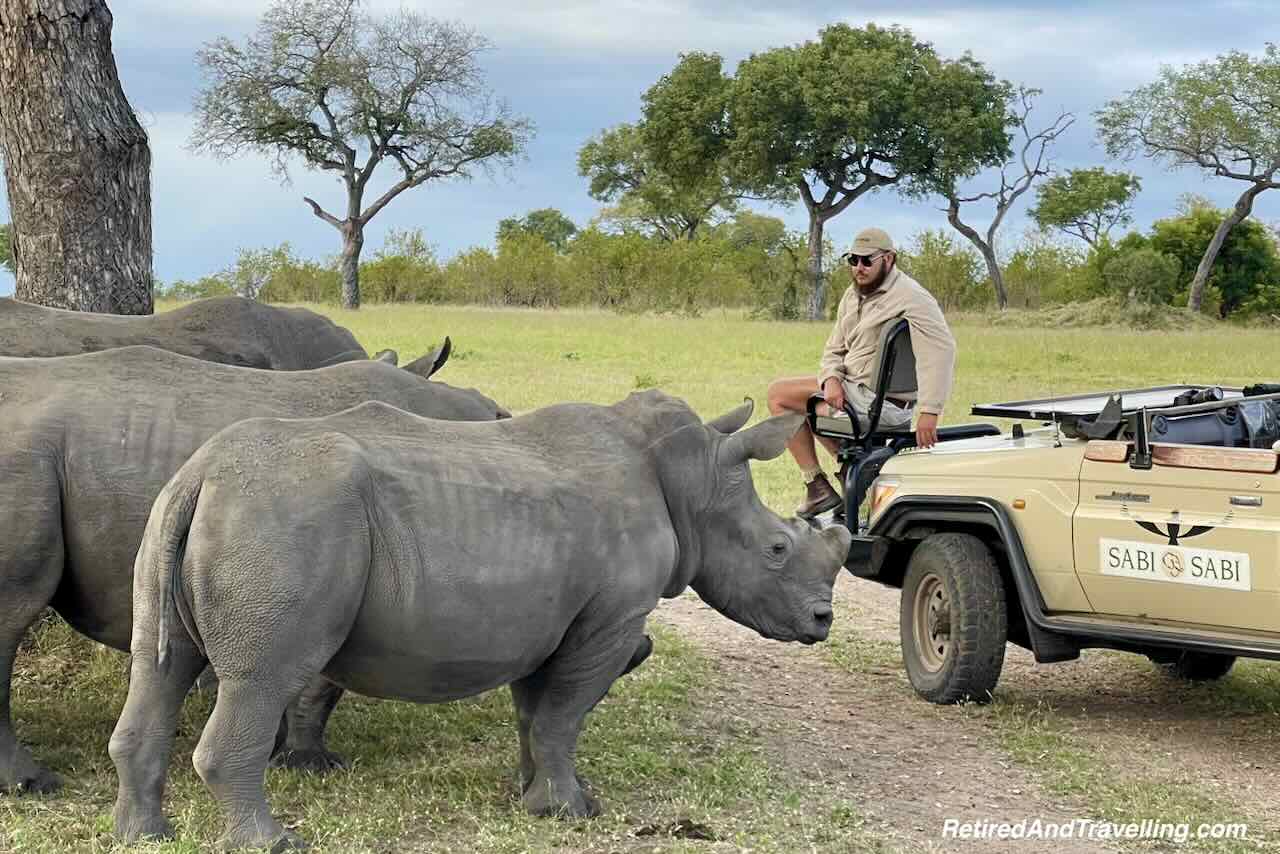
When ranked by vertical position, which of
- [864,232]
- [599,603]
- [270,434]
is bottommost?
[599,603]

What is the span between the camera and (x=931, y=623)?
805 cm

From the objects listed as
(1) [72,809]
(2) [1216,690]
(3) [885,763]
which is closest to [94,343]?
(1) [72,809]

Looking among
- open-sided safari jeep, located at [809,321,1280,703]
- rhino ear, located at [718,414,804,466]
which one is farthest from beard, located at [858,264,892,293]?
rhino ear, located at [718,414,804,466]

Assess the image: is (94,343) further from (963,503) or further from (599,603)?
(963,503)

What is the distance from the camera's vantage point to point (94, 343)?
24.3ft

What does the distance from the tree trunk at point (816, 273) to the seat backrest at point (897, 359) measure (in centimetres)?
4047

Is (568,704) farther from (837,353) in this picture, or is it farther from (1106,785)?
(837,353)

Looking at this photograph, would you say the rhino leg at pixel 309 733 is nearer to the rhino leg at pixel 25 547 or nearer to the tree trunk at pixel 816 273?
the rhino leg at pixel 25 547

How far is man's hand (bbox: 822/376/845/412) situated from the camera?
909cm

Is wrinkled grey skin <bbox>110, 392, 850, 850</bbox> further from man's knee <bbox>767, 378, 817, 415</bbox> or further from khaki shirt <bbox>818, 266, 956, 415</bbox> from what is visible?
man's knee <bbox>767, 378, 817, 415</bbox>

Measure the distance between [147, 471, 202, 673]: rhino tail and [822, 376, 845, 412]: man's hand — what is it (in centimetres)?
458

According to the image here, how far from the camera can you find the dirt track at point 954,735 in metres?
6.30

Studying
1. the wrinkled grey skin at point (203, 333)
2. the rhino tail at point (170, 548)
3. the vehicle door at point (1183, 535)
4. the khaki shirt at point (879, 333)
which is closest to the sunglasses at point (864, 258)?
the khaki shirt at point (879, 333)

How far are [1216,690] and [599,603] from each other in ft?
13.3
